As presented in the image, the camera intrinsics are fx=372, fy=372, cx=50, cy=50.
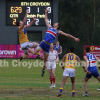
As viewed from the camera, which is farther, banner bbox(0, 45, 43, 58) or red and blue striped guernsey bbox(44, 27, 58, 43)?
banner bbox(0, 45, 43, 58)

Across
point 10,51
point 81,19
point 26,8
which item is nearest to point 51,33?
point 26,8

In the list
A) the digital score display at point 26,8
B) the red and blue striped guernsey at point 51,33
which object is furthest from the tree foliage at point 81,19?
the red and blue striped guernsey at point 51,33

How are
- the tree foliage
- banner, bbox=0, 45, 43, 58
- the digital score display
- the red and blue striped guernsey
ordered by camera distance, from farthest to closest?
the tree foliage < banner, bbox=0, 45, 43, 58 < the digital score display < the red and blue striped guernsey

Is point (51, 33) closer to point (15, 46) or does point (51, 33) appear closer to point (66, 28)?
point (15, 46)

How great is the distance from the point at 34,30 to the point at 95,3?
30.8 m

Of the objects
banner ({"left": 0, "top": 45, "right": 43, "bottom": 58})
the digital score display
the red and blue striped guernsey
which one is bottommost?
banner ({"left": 0, "top": 45, "right": 43, "bottom": 58})

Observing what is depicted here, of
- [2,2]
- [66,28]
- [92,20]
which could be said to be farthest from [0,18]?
[92,20]

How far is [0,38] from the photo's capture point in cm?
4850

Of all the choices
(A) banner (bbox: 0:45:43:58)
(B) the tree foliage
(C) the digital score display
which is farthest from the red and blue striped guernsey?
(B) the tree foliage

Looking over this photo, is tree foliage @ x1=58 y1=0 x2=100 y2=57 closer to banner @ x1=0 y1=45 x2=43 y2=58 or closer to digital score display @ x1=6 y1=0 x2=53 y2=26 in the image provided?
banner @ x1=0 y1=45 x2=43 y2=58

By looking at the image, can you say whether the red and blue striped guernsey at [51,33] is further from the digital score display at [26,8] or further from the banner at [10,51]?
the banner at [10,51]

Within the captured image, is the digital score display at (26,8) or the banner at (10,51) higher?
the digital score display at (26,8)

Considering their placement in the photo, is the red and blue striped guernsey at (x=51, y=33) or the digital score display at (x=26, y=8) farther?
the digital score display at (x=26, y=8)

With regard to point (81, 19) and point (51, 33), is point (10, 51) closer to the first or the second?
point (81, 19)
